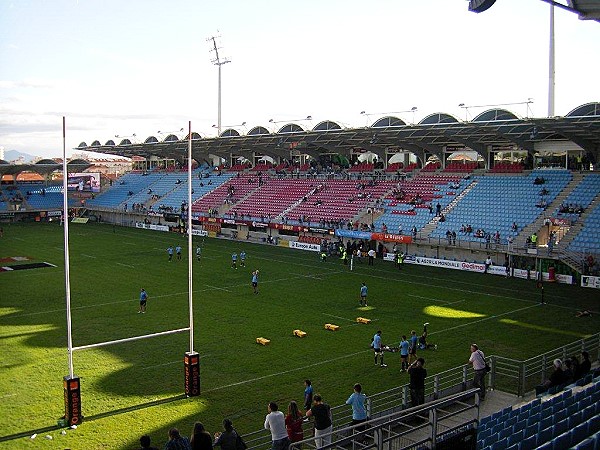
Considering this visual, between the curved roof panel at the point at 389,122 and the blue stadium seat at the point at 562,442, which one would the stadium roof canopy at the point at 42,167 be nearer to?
the curved roof panel at the point at 389,122

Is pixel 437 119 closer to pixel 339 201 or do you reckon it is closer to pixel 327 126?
pixel 327 126

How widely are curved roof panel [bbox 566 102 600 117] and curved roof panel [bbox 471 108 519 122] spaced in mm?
3856

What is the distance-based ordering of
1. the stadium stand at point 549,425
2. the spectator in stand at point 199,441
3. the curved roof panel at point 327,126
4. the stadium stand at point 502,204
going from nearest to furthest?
1. the stadium stand at point 549,425
2. the spectator in stand at point 199,441
3. the stadium stand at point 502,204
4. the curved roof panel at point 327,126

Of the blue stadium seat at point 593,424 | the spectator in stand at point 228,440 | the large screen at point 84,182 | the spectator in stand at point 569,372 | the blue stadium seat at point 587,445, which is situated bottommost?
the spectator in stand at point 569,372

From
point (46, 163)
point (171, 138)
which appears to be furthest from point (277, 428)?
point (46, 163)

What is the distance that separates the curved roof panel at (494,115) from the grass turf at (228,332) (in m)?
11.4

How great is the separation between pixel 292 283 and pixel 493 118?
18.7 m

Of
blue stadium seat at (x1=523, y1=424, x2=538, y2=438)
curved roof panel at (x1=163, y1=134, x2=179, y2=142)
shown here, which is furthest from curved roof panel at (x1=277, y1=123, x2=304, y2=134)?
blue stadium seat at (x1=523, y1=424, x2=538, y2=438)

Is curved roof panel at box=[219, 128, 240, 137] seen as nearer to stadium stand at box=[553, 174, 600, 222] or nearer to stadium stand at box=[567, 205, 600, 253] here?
stadium stand at box=[553, 174, 600, 222]

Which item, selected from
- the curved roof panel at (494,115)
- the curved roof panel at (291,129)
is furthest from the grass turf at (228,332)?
the curved roof panel at (291,129)

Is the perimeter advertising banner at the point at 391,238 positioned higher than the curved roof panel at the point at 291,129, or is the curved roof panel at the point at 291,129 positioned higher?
the curved roof panel at the point at 291,129

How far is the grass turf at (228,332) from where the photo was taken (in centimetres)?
1577

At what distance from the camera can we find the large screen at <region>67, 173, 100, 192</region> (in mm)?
82188

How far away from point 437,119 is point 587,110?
1110cm
